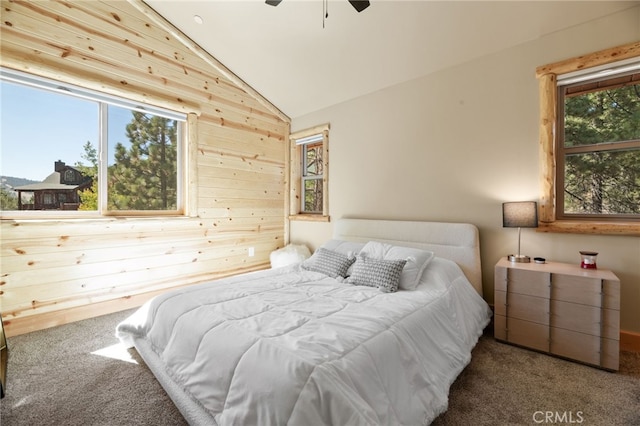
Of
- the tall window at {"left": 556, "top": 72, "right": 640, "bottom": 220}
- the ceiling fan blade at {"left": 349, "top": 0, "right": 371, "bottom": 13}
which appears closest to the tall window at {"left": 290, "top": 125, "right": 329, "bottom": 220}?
the ceiling fan blade at {"left": 349, "top": 0, "right": 371, "bottom": 13}

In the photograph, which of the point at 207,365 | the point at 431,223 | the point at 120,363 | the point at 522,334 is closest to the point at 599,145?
the point at 431,223

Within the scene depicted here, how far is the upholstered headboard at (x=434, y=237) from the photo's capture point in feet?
8.92

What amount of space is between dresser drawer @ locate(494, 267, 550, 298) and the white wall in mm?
457

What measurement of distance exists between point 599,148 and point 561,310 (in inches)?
56.8

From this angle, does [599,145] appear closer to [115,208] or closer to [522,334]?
[522,334]

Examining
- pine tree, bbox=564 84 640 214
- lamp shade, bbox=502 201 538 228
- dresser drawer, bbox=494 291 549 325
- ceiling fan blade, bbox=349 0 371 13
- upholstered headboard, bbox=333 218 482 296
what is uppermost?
ceiling fan blade, bbox=349 0 371 13

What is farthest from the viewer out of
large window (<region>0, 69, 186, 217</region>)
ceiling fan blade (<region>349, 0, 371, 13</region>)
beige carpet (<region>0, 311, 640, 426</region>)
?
large window (<region>0, 69, 186, 217</region>)

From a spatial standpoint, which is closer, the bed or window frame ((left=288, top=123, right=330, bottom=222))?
the bed

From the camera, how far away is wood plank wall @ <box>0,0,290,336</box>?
8.41 feet

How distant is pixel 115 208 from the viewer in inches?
124

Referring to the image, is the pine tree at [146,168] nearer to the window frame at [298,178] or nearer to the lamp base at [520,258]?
the window frame at [298,178]

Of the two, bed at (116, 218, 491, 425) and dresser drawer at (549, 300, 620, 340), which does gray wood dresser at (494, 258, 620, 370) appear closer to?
dresser drawer at (549, 300, 620, 340)

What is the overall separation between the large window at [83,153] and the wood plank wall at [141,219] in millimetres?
148

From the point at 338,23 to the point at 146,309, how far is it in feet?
10.1
